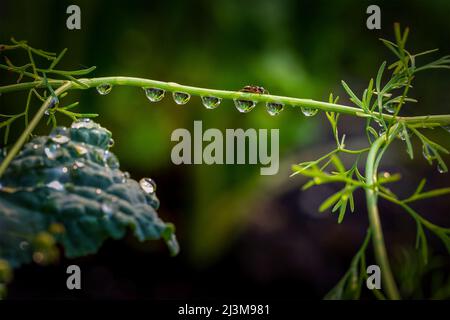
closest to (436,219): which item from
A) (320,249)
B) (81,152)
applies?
(320,249)

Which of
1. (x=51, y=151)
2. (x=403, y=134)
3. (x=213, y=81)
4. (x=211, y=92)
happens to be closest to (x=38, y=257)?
(x=51, y=151)

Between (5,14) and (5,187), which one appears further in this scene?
(5,14)

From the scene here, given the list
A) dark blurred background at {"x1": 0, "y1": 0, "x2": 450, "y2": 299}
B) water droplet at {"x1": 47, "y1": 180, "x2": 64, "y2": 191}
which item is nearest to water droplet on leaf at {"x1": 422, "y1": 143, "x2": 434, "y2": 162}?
water droplet at {"x1": 47, "y1": 180, "x2": 64, "y2": 191}

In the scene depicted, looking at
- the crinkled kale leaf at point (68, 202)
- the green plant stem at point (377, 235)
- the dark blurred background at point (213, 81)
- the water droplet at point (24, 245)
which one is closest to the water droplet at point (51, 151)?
the crinkled kale leaf at point (68, 202)

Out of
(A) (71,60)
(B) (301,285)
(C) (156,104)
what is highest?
(A) (71,60)
